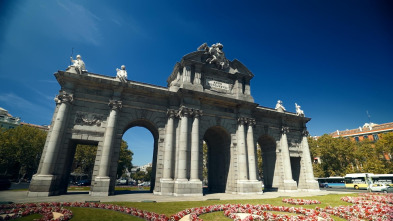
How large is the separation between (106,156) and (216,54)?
20.2 metres

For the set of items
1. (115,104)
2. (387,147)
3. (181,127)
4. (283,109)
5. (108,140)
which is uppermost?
(283,109)

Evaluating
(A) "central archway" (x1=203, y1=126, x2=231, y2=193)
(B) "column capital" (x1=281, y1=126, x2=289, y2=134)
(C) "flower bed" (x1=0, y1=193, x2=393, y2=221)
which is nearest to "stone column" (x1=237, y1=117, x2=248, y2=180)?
(A) "central archway" (x1=203, y1=126, x2=231, y2=193)

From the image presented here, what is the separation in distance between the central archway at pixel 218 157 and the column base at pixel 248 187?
9.67 feet

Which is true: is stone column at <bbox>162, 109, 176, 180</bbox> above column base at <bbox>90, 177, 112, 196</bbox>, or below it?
above

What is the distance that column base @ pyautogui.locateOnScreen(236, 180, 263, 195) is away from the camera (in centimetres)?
2372

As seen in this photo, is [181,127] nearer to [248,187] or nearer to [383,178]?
[248,187]

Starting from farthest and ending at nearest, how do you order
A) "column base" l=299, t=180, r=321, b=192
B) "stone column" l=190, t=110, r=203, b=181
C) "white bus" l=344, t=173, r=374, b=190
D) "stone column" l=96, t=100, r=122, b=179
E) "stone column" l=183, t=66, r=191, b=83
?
"white bus" l=344, t=173, r=374, b=190, "column base" l=299, t=180, r=321, b=192, "stone column" l=183, t=66, r=191, b=83, "stone column" l=190, t=110, r=203, b=181, "stone column" l=96, t=100, r=122, b=179

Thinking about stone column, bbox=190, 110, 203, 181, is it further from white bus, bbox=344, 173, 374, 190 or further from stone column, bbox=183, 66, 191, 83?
white bus, bbox=344, 173, 374, 190

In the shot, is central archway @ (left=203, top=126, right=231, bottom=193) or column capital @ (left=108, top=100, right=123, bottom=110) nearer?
column capital @ (left=108, top=100, right=123, bottom=110)

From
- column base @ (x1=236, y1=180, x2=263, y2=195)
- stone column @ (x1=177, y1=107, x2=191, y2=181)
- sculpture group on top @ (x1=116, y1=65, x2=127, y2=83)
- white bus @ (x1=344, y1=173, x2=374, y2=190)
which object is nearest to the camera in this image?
stone column @ (x1=177, y1=107, x2=191, y2=181)

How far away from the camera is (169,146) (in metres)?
22.9

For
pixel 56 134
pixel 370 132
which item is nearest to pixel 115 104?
pixel 56 134

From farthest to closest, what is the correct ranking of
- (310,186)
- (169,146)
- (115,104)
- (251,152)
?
(310,186) < (251,152) < (169,146) < (115,104)

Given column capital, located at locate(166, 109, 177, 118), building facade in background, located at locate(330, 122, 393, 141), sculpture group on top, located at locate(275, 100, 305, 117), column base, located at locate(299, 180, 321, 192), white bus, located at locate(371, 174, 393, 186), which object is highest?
building facade in background, located at locate(330, 122, 393, 141)
